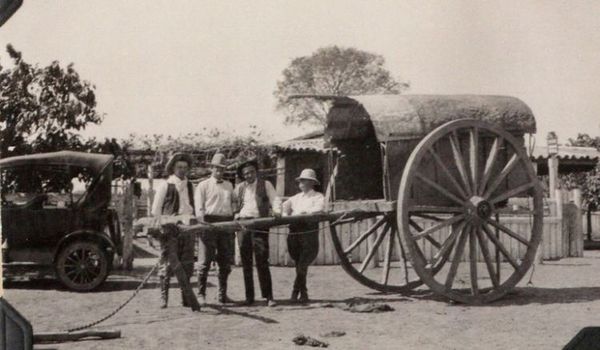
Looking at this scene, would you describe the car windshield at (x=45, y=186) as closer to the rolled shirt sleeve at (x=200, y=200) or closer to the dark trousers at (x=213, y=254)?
the rolled shirt sleeve at (x=200, y=200)

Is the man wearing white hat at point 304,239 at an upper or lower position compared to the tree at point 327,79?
lower

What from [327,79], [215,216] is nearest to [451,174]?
[215,216]

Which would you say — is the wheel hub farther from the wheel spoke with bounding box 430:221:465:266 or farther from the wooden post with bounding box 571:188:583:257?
the wooden post with bounding box 571:188:583:257

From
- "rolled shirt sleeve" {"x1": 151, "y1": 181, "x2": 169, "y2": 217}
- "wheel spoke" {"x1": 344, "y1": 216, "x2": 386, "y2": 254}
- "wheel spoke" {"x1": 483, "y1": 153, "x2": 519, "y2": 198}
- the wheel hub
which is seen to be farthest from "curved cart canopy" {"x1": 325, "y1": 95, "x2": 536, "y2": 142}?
"rolled shirt sleeve" {"x1": 151, "y1": 181, "x2": 169, "y2": 217}

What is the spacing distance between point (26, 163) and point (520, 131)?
5.10 meters

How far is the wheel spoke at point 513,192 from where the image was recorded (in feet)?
23.0

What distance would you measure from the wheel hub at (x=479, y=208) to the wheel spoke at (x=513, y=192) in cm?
10

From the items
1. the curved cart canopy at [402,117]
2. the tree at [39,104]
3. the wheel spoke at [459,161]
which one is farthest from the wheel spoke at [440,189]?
the tree at [39,104]

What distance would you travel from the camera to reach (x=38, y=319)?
6137mm

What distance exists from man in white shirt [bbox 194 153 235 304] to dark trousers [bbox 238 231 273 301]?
17cm

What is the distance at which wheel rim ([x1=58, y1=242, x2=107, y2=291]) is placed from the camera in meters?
7.98

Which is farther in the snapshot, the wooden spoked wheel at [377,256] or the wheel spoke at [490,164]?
the wooden spoked wheel at [377,256]

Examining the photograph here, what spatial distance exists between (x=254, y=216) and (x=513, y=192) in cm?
264

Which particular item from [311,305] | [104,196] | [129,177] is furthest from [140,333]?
[129,177]
